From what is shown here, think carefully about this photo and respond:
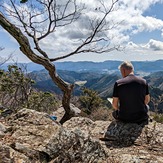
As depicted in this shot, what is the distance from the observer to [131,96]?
5.77m

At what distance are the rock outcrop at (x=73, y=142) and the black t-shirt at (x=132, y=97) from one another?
24cm

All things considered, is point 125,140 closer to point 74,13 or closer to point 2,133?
point 2,133

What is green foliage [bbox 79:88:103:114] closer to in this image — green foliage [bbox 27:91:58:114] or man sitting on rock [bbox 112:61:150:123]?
green foliage [bbox 27:91:58:114]

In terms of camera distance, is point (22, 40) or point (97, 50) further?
point (97, 50)

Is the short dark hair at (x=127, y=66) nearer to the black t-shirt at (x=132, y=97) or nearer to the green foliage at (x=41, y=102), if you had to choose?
the black t-shirt at (x=132, y=97)

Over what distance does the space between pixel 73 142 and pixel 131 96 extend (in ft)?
7.81

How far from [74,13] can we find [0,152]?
7241 mm

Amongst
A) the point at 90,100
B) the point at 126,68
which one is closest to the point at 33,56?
the point at 126,68

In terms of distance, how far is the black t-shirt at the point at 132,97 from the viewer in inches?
226

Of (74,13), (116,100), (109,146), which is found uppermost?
(74,13)

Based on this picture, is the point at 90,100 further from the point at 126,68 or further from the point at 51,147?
the point at 51,147

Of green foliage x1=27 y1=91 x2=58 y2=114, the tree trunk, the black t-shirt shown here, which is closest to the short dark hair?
the black t-shirt

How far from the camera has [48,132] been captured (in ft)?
15.1

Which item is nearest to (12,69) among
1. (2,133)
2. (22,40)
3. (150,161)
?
(22,40)
